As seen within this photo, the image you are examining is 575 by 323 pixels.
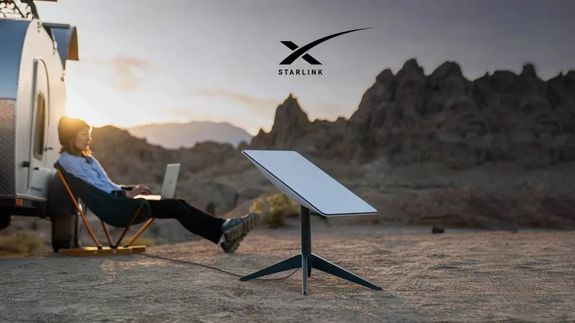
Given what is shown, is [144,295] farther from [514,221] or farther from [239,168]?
[239,168]

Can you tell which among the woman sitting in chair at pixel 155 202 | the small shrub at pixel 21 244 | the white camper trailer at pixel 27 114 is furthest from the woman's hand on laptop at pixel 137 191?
the small shrub at pixel 21 244

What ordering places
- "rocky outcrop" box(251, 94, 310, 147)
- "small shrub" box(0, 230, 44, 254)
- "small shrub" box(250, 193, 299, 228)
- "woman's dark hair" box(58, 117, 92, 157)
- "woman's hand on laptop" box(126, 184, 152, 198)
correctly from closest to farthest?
1. "woman's dark hair" box(58, 117, 92, 157)
2. "woman's hand on laptop" box(126, 184, 152, 198)
3. "small shrub" box(0, 230, 44, 254)
4. "small shrub" box(250, 193, 299, 228)
5. "rocky outcrop" box(251, 94, 310, 147)

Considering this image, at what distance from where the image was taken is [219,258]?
609 centimetres

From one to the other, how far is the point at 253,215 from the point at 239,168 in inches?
1406

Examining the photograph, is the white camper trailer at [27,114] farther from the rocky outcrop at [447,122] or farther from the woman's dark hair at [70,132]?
the rocky outcrop at [447,122]

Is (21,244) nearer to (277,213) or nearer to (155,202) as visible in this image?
(155,202)

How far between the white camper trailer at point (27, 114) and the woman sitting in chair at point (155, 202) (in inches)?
14.8

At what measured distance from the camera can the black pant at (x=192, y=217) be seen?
20.7 ft

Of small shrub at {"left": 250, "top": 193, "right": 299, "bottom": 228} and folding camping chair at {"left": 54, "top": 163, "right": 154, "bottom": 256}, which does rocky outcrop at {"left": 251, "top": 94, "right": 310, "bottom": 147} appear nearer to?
small shrub at {"left": 250, "top": 193, "right": 299, "bottom": 228}

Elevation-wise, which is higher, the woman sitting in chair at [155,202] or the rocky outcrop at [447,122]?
the rocky outcrop at [447,122]

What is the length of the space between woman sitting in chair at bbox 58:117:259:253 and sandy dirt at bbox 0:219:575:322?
0.25 m

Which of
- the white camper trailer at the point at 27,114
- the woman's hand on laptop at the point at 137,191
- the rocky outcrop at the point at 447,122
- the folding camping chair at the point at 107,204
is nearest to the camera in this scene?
the white camper trailer at the point at 27,114

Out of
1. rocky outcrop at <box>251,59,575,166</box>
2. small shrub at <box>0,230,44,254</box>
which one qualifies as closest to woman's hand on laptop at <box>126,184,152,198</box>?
small shrub at <box>0,230,44,254</box>

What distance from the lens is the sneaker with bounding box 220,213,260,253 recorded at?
632cm
